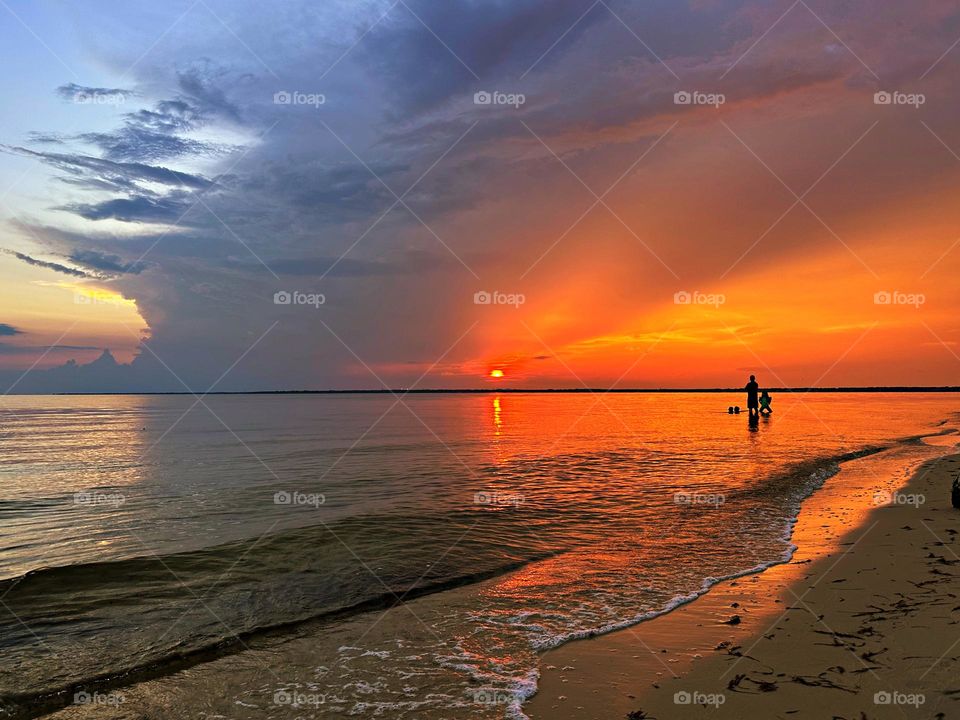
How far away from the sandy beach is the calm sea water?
605 millimetres

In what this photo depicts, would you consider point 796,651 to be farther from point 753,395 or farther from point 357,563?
point 753,395

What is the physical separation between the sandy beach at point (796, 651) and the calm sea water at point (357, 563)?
0.61m

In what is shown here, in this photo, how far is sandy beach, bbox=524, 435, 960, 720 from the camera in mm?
5234

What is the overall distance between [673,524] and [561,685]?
892cm

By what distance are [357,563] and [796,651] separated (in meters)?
7.89

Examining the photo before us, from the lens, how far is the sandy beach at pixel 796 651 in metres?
5.23

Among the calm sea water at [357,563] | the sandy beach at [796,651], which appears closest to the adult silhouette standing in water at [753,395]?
the calm sea water at [357,563]

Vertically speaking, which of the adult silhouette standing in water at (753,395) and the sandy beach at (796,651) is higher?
the adult silhouette standing in water at (753,395)

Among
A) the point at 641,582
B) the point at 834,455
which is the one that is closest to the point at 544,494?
the point at 641,582

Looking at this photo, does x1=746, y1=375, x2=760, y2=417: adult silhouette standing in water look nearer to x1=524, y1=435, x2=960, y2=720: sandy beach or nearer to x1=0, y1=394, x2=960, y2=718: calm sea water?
x1=0, y1=394, x2=960, y2=718: calm sea water

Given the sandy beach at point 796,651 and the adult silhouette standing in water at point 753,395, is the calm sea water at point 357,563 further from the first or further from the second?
the adult silhouette standing in water at point 753,395

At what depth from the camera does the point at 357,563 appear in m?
11.4

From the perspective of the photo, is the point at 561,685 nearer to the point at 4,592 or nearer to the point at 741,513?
the point at 4,592

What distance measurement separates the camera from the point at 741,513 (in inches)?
599
